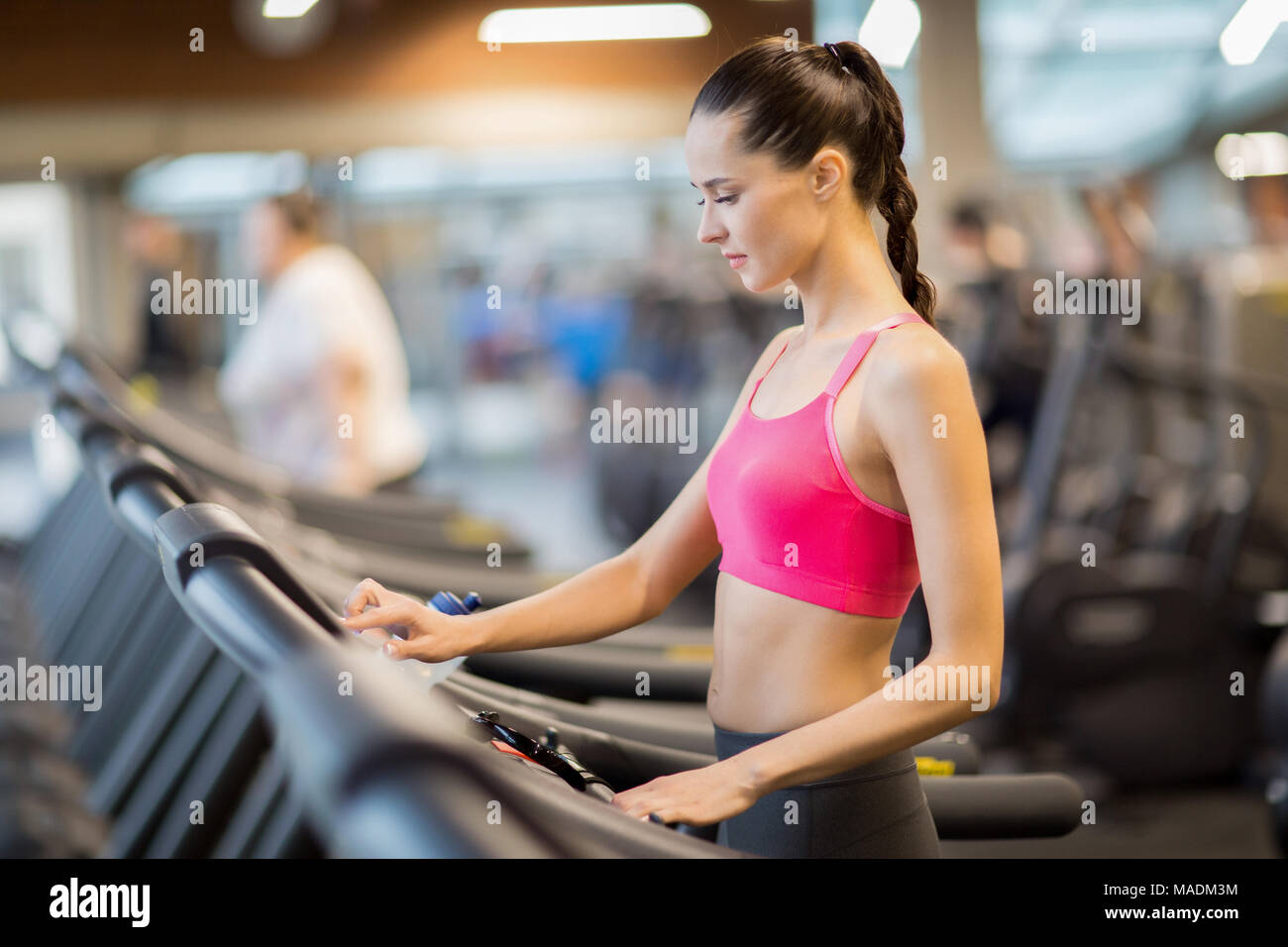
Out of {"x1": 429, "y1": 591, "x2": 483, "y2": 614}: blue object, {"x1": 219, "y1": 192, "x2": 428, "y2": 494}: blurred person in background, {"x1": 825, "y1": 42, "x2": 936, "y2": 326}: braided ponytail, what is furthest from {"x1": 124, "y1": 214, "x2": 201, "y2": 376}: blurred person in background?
{"x1": 825, "y1": 42, "x2": 936, "y2": 326}: braided ponytail

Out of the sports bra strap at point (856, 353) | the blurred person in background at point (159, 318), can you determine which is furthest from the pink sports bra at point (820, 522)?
→ the blurred person in background at point (159, 318)

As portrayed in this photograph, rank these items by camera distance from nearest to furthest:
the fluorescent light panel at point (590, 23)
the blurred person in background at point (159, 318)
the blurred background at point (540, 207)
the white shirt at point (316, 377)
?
the fluorescent light panel at point (590, 23)
the white shirt at point (316, 377)
the blurred background at point (540, 207)
the blurred person in background at point (159, 318)

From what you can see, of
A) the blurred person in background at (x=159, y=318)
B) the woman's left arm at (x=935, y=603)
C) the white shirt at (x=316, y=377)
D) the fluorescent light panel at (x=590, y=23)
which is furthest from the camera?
the blurred person in background at (x=159, y=318)

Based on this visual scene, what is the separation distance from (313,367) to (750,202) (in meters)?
2.69

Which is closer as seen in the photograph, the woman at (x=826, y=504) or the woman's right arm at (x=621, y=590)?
the woman at (x=826, y=504)

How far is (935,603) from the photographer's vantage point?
84 cm

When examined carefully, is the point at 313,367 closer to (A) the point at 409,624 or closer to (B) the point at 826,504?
Answer: (A) the point at 409,624

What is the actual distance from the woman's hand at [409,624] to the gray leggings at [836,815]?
9.0 inches

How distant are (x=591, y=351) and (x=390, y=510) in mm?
5110

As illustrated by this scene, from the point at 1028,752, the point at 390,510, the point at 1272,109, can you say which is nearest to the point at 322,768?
the point at 390,510

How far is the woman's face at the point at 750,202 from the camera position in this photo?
861mm

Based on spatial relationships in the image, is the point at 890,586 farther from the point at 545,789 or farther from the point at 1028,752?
the point at 1028,752

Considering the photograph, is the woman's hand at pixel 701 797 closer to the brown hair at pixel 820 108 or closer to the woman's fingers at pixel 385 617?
the woman's fingers at pixel 385 617
